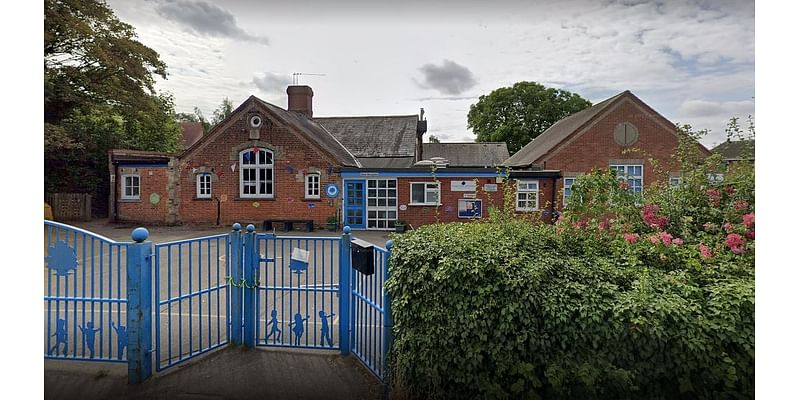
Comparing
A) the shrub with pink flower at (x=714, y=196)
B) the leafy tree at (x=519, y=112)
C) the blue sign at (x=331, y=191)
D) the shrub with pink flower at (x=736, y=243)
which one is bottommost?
the shrub with pink flower at (x=736, y=243)

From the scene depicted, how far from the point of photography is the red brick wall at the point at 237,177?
1171 centimetres

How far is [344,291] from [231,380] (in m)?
0.90

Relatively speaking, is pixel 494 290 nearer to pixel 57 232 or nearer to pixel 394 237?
pixel 394 237

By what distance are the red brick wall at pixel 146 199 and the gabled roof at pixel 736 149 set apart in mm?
12298

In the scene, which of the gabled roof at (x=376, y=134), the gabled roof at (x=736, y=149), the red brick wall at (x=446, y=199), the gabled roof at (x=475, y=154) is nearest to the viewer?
the gabled roof at (x=736, y=149)

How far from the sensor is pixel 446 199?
37.3ft

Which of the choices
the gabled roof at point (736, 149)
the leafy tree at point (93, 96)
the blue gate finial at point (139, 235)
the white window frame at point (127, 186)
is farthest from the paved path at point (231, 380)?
Answer: the white window frame at point (127, 186)

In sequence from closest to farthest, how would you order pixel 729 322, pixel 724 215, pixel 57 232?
pixel 729 322
pixel 57 232
pixel 724 215

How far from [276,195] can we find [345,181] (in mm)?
1955

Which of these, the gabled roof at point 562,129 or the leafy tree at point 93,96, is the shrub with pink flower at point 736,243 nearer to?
the leafy tree at point 93,96

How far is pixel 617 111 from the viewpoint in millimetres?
11758

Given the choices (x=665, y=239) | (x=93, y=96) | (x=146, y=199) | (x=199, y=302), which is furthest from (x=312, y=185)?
(x=665, y=239)

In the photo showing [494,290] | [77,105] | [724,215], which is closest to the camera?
[494,290]

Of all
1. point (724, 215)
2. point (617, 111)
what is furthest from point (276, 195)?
point (724, 215)
